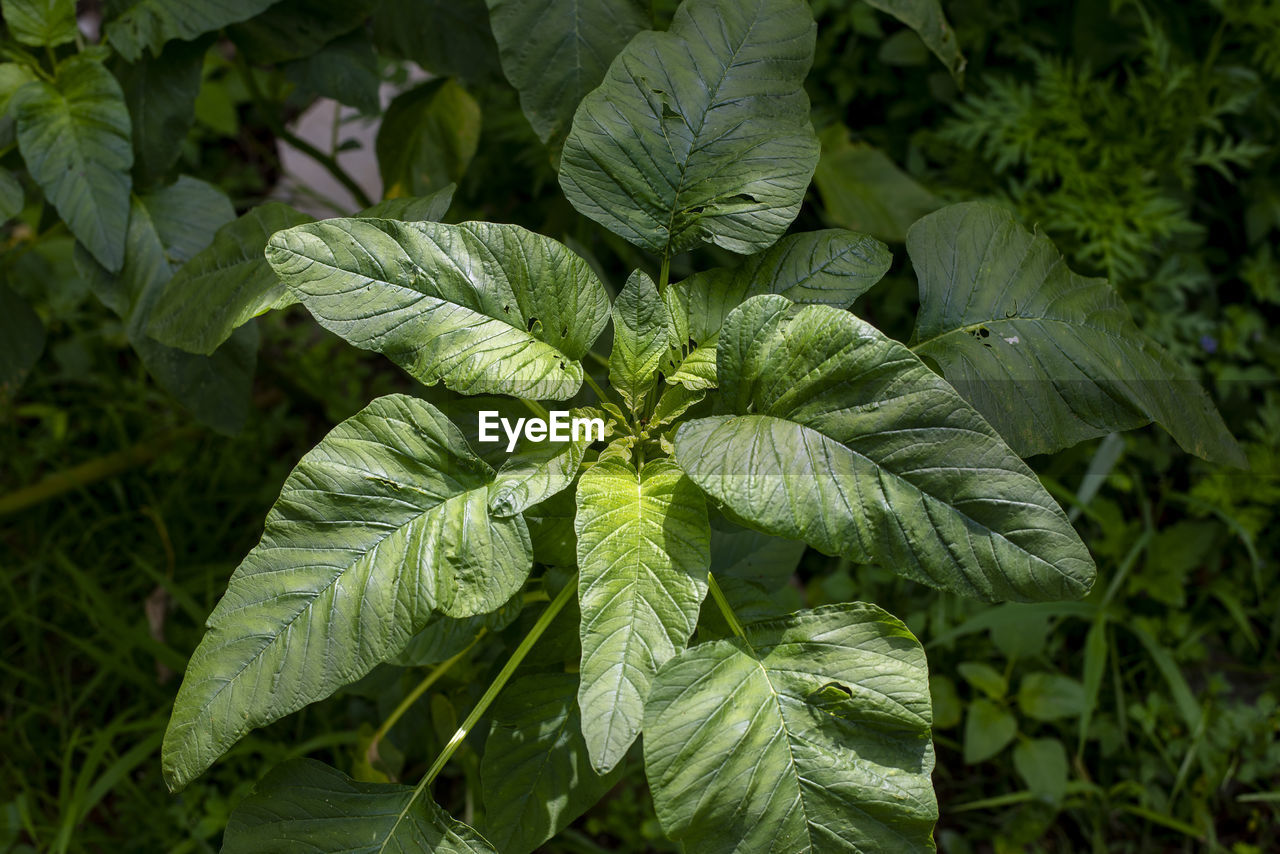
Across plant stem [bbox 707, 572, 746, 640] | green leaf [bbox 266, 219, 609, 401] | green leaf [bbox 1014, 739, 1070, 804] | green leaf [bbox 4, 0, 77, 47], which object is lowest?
green leaf [bbox 1014, 739, 1070, 804]

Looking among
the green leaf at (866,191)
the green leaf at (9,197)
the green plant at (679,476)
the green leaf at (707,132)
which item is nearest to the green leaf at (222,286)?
the green plant at (679,476)

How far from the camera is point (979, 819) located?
1.87 metres

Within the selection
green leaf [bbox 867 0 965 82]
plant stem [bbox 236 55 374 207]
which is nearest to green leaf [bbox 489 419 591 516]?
green leaf [bbox 867 0 965 82]

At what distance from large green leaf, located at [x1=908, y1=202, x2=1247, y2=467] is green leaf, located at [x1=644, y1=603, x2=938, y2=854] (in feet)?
0.98

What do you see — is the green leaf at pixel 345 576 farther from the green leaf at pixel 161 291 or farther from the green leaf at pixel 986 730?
the green leaf at pixel 986 730

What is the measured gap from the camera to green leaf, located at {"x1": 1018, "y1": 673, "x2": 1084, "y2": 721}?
1.81m

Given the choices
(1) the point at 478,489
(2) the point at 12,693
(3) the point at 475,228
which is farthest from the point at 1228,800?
(2) the point at 12,693

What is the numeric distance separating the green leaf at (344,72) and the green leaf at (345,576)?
2.67 ft

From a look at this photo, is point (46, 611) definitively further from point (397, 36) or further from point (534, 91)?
point (534, 91)

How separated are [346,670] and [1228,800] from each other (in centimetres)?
180

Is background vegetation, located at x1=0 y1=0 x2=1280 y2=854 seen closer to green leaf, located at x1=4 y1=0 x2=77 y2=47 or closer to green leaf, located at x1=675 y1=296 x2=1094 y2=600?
green leaf, located at x1=4 y1=0 x2=77 y2=47

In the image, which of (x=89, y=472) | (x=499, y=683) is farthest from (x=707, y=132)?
(x=89, y=472)

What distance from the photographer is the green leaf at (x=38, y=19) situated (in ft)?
4.31

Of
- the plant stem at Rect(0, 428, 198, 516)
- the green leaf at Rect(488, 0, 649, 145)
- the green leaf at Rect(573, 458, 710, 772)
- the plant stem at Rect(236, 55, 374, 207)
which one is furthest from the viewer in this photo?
the plant stem at Rect(0, 428, 198, 516)
